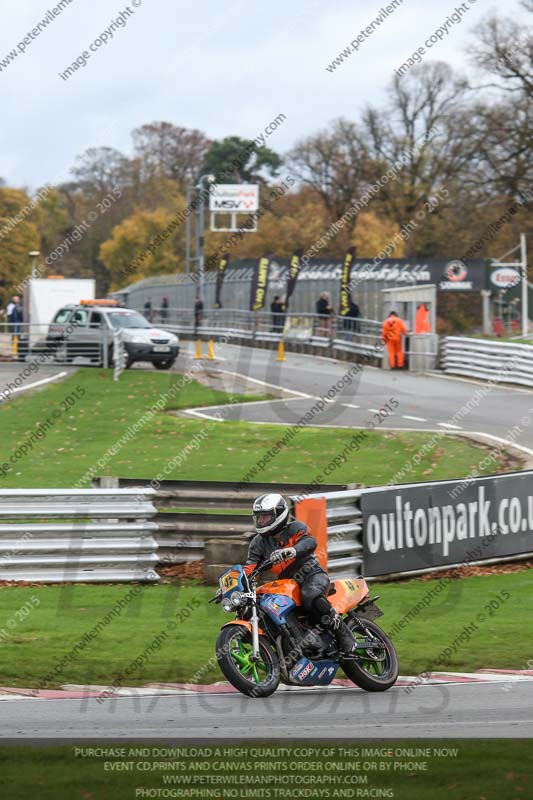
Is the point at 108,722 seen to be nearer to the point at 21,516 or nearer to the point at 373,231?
the point at 21,516

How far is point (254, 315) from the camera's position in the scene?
52594 mm

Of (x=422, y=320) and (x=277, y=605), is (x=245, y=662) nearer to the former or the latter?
(x=277, y=605)

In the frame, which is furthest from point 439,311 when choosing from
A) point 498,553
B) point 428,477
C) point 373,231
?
point 498,553

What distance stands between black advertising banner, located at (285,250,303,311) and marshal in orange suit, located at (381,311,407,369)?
42.3 feet

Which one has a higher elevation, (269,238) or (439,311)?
(269,238)

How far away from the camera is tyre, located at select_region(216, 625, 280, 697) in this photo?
8.59 m

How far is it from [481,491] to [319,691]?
19.1 feet

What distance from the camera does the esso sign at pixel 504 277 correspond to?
46.8 metres

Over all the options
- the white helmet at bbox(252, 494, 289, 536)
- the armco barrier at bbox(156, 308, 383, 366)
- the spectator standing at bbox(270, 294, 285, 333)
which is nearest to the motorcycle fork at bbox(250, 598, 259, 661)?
the white helmet at bbox(252, 494, 289, 536)

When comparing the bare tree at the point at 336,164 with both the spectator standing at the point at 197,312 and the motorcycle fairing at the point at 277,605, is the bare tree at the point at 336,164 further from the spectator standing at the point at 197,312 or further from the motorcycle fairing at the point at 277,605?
the motorcycle fairing at the point at 277,605

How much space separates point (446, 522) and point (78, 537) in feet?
13.7

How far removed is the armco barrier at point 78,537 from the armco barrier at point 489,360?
2009 centimetres

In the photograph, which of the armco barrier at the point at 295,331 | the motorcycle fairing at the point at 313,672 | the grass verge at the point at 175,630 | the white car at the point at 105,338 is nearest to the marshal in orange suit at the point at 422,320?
the armco barrier at the point at 295,331

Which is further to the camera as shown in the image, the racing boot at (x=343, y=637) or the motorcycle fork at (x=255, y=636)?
the racing boot at (x=343, y=637)
